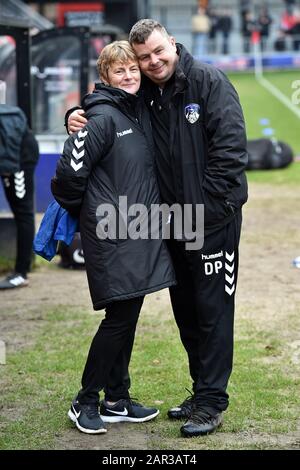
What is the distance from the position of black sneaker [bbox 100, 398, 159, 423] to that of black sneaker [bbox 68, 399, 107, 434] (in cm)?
14

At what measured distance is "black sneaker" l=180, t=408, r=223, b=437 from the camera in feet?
16.4

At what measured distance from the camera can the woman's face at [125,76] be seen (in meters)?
4.82

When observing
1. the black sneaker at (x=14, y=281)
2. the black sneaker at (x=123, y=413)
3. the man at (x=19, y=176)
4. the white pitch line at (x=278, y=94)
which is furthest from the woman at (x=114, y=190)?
the white pitch line at (x=278, y=94)

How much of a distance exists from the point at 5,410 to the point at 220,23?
33.5 metres

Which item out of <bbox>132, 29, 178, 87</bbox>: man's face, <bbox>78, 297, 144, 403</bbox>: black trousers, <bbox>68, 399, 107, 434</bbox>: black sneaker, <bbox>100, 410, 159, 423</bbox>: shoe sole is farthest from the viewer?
<bbox>100, 410, 159, 423</bbox>: shoe sole

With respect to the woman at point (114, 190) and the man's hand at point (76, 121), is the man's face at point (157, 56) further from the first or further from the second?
the man's hand at point (76, 121)

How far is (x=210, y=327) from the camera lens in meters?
5.06

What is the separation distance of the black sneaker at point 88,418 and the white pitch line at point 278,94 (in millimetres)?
17091

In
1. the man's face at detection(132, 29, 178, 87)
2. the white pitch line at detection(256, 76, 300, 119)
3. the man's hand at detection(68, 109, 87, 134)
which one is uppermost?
the man's face at detection(132, 29, 178, 87)

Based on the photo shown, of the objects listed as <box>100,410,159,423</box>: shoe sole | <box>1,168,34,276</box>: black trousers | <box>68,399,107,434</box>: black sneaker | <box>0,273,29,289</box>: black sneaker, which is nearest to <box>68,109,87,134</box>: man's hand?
<box>68,399,107,434</box>: black sneaker

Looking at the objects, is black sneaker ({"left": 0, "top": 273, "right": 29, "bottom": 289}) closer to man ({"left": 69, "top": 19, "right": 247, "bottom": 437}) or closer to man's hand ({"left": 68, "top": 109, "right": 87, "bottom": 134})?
man ({"left": 69, "top": 19, "right": 247, "bottom": 437})

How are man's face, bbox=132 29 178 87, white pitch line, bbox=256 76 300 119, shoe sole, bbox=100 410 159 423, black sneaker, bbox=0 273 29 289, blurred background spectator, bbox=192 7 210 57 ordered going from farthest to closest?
blurred background spectator, bbox=192 7 210 57 < white pitch line, bbox=256 76 300 119 < black sneaker, bbox=0 273 29 289 < shoe sole, bbox=100 410 159 423 < man's face, bbox=132 29 178 87

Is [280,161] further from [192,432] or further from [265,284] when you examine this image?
[192,432]

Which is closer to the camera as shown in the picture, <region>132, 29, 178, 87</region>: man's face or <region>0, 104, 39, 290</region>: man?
<region>132, 29, 178, 87</region>: man's face
